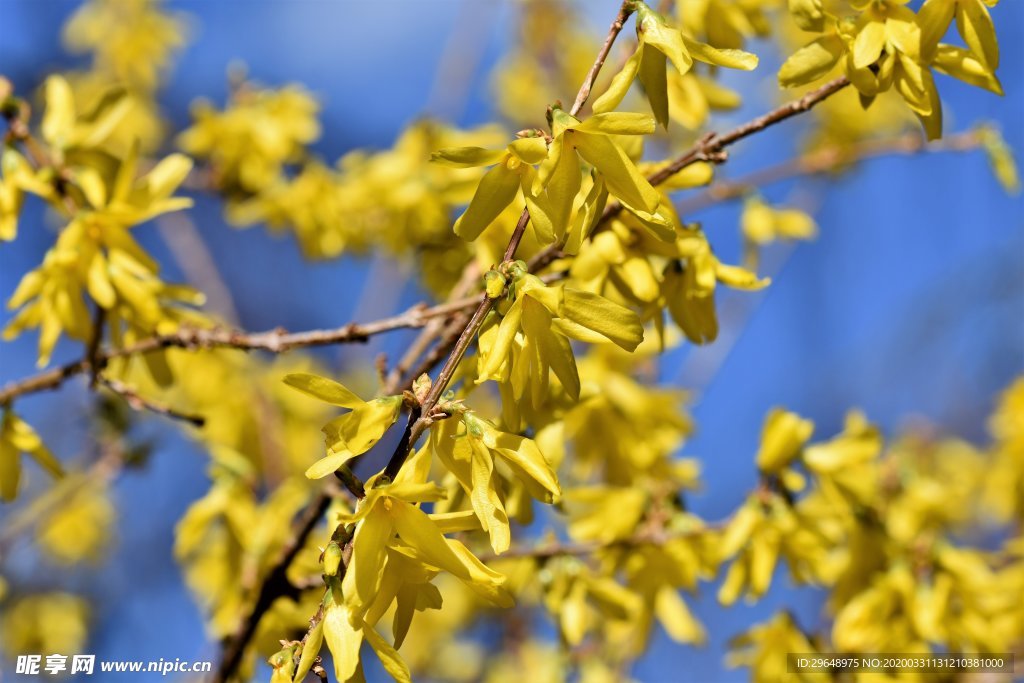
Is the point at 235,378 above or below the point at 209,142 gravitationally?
below

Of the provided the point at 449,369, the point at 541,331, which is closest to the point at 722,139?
the point at 541,331

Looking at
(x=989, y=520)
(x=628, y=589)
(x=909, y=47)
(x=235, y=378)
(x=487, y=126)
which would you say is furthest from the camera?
(x=989, y=520)

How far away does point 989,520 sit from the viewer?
4691 mm

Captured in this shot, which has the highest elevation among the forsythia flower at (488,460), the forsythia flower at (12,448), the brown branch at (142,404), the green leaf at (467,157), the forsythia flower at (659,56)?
the forsythia flower at (659,56)

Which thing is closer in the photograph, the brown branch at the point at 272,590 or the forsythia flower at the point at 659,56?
the forsythia flower at the point at 659,56

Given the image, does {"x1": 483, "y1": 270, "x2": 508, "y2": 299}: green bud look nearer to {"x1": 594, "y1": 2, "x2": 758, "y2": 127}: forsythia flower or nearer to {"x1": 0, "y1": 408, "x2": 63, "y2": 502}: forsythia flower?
{"x1": 594, "y1": 2, "x2": 758, "y2": 127}: forsythia flower

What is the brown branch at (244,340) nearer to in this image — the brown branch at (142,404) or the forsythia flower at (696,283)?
the brown branch at (142,404)

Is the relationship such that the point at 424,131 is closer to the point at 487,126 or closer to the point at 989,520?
the point at 487,126

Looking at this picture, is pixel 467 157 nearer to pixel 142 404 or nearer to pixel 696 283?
pixel 696 283

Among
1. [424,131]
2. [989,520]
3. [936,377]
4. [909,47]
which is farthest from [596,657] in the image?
[936,377]

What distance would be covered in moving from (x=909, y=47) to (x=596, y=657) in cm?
208

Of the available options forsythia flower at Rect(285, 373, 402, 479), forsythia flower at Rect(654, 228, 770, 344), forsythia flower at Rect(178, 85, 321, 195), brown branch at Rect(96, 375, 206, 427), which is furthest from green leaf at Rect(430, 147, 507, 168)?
forsythia flower at Rect(178, 85, 321, 195)

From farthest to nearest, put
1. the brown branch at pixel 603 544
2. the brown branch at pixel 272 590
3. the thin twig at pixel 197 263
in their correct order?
the thin twig at pixel 197 263
the brown branch at pixel 603 544
the brown branch at pixel 272 590

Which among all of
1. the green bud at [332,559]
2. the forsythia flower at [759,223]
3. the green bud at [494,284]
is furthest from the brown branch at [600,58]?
the forsythia flower at [759,223]
